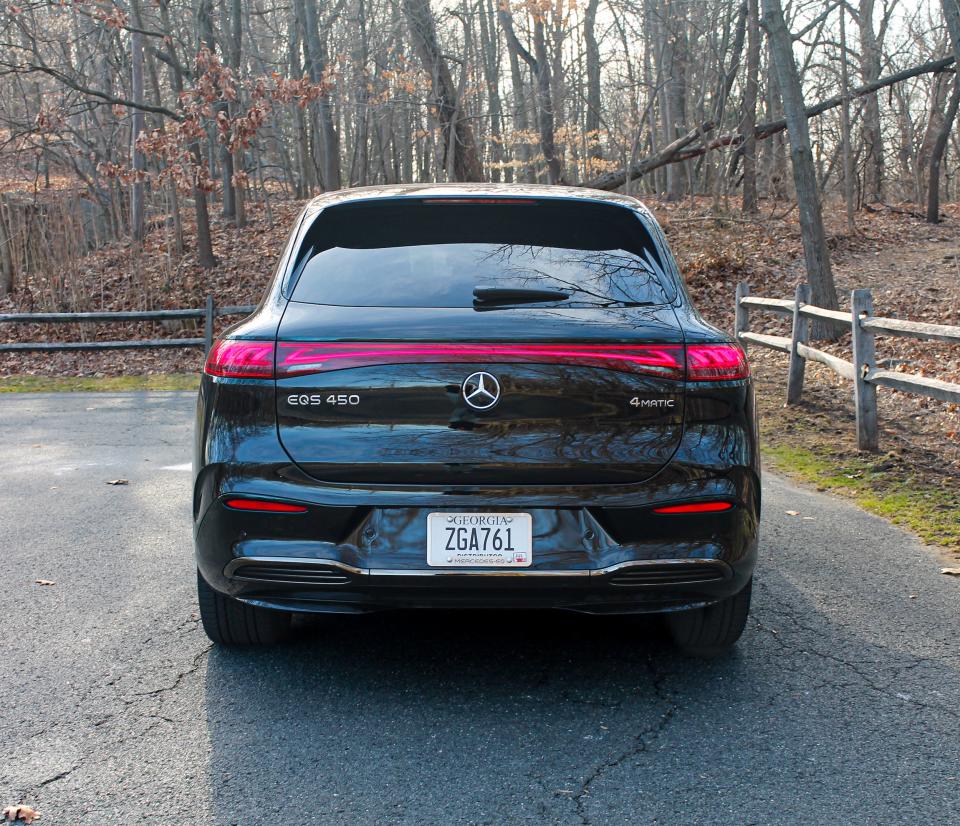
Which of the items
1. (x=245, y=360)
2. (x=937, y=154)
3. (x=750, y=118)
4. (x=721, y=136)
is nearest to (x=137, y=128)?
(x=721, y=136)

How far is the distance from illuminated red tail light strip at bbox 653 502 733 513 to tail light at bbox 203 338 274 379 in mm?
1347

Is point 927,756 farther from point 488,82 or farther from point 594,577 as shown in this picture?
point 488,82

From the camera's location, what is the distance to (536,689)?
12.3 feet

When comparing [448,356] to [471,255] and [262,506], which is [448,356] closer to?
[471,255]

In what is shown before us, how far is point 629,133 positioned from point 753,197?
42.5 feet

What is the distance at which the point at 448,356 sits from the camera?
335cm

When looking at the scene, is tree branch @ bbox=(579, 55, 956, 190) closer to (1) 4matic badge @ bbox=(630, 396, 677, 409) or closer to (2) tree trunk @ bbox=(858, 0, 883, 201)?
(2) tree trunk @ bbox=(858, 0, 883, 201)

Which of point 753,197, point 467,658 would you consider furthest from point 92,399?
point 753,197

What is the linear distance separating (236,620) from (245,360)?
1128mm

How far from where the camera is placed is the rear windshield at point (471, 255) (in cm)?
366

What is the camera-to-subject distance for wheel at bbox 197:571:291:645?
3.94 meters

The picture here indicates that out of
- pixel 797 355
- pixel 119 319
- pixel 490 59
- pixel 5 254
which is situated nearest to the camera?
pixel 797 355

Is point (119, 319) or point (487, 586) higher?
point (119, 319)

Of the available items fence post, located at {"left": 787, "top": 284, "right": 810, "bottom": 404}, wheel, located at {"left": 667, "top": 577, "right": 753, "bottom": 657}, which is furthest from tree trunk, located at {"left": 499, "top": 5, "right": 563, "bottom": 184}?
wheel, located at {"left": 667, "top": 577, "right": 753, "bottom": 657}
